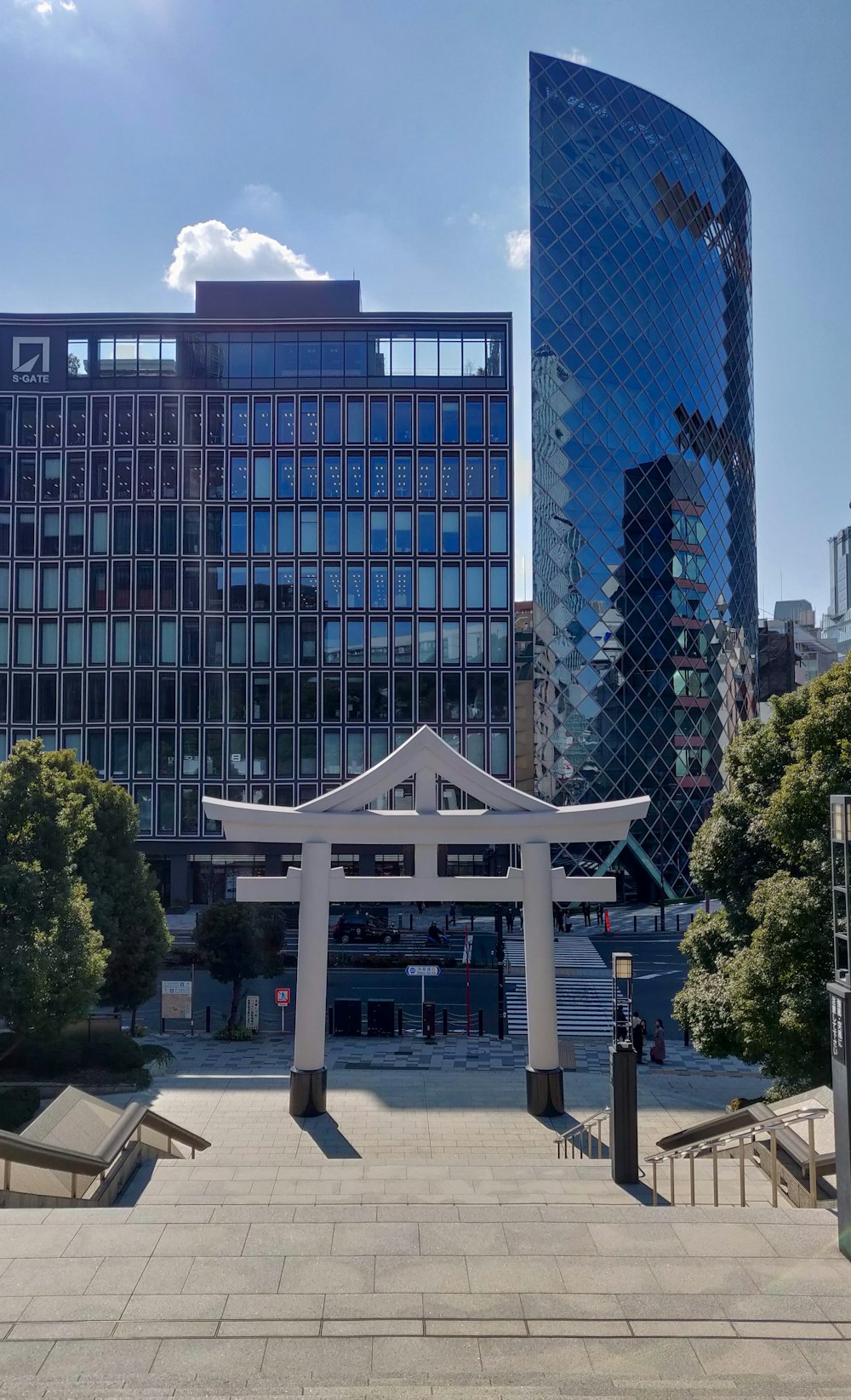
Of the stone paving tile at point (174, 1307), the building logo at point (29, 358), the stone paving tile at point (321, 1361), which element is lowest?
the stone paving tile at point (174, 1307)

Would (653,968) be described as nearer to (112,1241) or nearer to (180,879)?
(180,879)

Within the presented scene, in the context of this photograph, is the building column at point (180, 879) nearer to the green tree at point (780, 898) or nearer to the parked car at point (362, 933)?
the parked car at point (362, 933)

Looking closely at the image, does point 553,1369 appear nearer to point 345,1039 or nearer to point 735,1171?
point 735,1171

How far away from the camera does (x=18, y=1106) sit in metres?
17.8

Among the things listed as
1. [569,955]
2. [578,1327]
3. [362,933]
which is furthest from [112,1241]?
[362,933]

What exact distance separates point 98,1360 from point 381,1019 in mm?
21383

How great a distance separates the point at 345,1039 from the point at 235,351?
4125cm

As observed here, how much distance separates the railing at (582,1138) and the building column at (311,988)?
488 centimetres

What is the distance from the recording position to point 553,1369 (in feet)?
20.3

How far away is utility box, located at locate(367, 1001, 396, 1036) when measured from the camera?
27.0m

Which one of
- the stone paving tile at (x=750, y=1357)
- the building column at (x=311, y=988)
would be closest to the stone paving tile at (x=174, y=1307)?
the stone paving tile at (x=750, y=1357)

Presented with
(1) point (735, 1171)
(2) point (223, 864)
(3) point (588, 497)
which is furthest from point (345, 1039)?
(3) point (588, 497)

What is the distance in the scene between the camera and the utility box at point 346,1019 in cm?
2712

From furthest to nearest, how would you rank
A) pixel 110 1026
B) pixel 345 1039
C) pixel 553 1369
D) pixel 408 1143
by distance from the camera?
pixel 345 1039
pixel 110 1026
pixel 408 1143
pixel 553 1369
